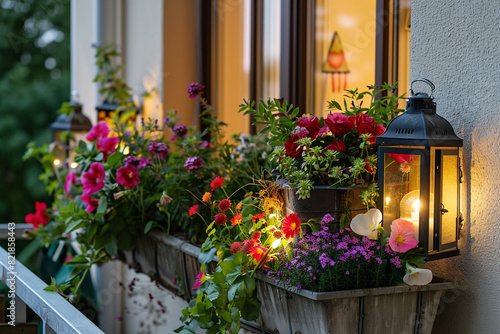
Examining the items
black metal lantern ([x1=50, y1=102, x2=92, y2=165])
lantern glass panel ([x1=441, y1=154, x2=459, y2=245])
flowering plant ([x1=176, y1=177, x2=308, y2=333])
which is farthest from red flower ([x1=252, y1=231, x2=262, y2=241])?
black metal lantern ([x1=50, y1=102, x2=92, y2=165])

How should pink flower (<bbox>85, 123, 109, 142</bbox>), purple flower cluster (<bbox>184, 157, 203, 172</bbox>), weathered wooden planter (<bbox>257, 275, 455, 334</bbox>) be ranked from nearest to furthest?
weathered wooden planter (<bbox>257, 275, 455, 334</bbox>) < purple flower cluster (<bbox>184, 157, 203, 172</bbox>) < pink flower (<bbox>85, 123, 109, 142</bbox>)

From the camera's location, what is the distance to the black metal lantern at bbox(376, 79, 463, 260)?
3.42ft

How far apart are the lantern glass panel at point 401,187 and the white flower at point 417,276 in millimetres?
66

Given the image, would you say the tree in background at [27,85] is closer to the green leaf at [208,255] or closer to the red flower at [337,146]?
the green leaf at [208,255]

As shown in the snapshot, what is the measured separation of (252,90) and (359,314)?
5.10 ft

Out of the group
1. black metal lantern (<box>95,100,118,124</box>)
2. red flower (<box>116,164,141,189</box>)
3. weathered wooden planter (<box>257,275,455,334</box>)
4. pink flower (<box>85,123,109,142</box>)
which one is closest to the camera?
weathered wooden planter (<box>257,275,455,334</box>)

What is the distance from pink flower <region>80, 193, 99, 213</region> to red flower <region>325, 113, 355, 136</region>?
0.90 m

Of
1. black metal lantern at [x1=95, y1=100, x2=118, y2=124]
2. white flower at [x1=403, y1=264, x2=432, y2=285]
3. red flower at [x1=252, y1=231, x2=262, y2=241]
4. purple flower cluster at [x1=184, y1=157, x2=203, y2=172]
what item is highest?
black metal lantern at [x1=95, y1=100, x2=118, y2=124]

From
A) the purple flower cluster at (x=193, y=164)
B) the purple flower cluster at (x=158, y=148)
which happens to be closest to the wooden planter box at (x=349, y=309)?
the purple flower cluster at (x=193, y=164)

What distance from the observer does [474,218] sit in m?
1.11

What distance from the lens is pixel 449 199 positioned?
3.56ft

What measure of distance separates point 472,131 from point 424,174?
15 cm

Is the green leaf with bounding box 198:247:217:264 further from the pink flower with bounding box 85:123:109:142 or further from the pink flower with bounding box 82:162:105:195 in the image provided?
the pink flower with bounding box 85:123:109:142

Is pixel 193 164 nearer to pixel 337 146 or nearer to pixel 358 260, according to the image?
pixel 337 146
